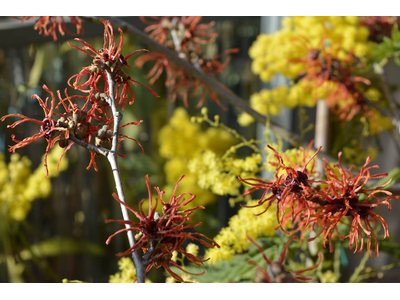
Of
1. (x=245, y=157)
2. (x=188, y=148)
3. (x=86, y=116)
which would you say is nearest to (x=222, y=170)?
(x=245, y=157)

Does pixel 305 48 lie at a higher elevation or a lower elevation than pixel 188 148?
higher

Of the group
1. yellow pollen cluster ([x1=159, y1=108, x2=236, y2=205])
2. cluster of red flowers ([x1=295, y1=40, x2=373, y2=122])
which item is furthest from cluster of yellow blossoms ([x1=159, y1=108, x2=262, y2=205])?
cluster of red flowers ([x1=295, y1=40, x2=373, y2=122])

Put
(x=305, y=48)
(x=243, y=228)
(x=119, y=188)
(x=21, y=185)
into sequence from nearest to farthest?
1. (x=119, y=188)
2. (x=243, y=228)
3. (x=305, y=48)
4. (x=21, y=185)

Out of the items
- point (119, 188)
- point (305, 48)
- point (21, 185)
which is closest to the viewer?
point (119, 188)

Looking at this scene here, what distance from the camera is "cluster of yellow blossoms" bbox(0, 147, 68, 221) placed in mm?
543

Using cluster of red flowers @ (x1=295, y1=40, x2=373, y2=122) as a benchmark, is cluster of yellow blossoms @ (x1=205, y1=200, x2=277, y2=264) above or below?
below

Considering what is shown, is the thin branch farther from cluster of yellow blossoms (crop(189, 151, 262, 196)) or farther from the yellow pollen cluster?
the yellow pollen cluster

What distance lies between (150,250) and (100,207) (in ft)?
1.88

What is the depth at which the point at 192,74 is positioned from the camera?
0.38 meters

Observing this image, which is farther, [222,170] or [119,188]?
[222,170]

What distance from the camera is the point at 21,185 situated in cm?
57

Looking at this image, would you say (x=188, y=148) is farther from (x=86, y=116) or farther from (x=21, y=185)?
(x=86, y=116)
